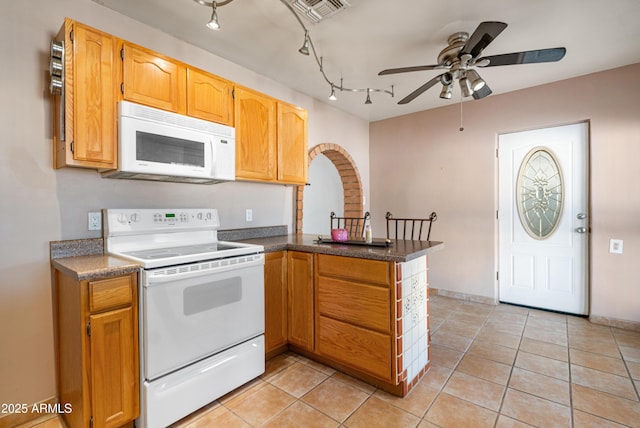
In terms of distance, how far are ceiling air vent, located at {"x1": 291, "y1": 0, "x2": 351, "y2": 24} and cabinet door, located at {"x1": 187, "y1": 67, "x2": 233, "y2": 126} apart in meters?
0.78

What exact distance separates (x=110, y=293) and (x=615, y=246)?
4174mm

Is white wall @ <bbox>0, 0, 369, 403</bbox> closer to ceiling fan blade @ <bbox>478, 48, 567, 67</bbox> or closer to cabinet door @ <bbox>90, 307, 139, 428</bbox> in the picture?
cabinet door @ <bbox>90, 307, 139, 428</bbox>

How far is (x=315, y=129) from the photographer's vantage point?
12.0 ft

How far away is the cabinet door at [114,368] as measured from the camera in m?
1.44

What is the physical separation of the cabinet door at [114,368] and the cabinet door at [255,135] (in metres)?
1.33

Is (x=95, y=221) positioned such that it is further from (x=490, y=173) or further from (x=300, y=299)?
(x=490, y=173)

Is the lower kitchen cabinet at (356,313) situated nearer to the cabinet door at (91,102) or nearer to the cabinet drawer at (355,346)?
the cabinet drawer at (355,346)

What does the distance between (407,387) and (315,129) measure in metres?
2.81

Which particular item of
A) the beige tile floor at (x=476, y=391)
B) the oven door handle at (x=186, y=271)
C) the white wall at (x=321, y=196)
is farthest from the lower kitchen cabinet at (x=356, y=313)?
the white wall at (x=321, y=196)

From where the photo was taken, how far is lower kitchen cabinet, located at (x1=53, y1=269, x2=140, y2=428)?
1419 mm

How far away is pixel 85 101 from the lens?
1.66 metres

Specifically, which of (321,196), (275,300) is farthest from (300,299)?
(321,196)

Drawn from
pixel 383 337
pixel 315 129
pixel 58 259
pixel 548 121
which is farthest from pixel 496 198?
pixel 58 259

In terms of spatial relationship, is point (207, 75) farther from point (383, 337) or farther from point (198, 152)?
point (383, 337)
